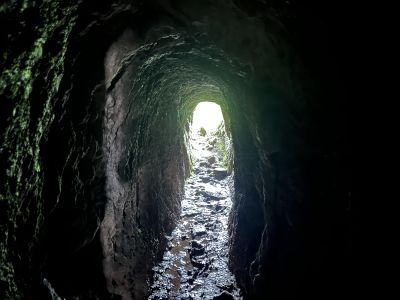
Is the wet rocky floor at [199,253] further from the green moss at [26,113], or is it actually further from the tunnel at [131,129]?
the green moss at [26,113]

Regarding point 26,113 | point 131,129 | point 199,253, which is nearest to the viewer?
point 26,113

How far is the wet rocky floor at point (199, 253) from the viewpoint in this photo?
20.0ft

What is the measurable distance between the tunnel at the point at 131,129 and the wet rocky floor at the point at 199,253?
1299 mm

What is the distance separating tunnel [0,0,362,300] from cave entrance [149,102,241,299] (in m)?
1.33

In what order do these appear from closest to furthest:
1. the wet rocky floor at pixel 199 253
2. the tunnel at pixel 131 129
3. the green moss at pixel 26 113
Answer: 1. the green moss at pixel 26 113
2. the tunnel at pixel 131 129
3. the wet rocky floor at pixel 199 253

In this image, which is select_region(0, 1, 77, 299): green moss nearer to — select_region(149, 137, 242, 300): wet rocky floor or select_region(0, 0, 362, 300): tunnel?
select_region(0, 0, 362, 300): tunnel

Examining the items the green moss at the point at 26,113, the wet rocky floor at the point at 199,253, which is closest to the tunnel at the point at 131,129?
the green moss at the point at 26,113

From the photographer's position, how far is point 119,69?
3.71 meters

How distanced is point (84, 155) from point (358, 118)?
10.1ft

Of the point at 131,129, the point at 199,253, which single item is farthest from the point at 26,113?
the point at 199,253

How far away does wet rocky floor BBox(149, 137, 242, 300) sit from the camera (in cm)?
611

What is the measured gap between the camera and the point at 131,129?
16.0ft

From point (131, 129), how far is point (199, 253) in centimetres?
426

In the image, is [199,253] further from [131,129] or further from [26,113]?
[26,113]
